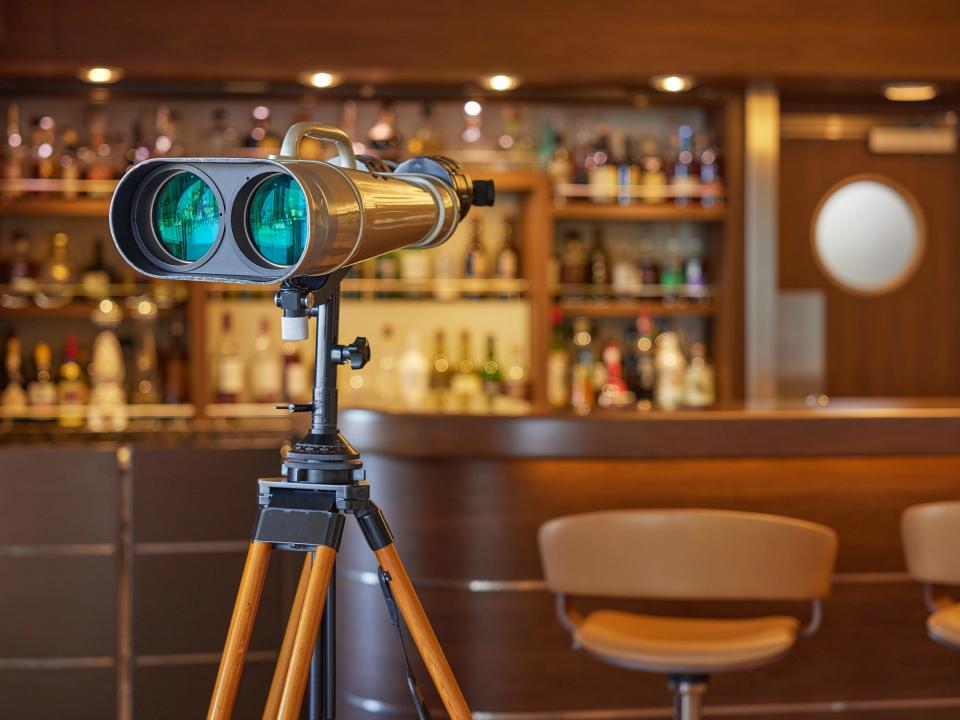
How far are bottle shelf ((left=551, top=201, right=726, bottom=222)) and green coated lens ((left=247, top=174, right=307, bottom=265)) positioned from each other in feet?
9.90

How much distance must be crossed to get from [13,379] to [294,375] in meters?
0.96

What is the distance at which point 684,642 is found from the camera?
205cm

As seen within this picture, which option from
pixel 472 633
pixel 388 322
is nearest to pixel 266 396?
pixel 388 322

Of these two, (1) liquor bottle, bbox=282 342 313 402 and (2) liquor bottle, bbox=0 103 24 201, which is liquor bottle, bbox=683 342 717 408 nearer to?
(1) liquor bottle, bbox=282 342 313 402

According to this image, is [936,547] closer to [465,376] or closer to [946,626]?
[946,626]

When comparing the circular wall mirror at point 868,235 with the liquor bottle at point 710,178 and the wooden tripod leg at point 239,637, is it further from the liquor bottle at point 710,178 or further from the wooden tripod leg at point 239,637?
the wooden tripod leg at point 239,637

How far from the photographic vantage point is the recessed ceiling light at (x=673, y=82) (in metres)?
3.98

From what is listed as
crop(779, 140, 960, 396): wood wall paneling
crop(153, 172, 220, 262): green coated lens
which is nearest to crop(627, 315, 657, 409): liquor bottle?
crop(779, 140, 960, 396): wood wall paneling

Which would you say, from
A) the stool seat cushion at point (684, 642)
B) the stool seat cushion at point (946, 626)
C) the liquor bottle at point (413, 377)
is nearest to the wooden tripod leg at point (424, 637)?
the stool seat cushion at point (684, 642)

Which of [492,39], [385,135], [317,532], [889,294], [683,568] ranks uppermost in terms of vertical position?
[492,39]

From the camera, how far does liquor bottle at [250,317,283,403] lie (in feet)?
13.6

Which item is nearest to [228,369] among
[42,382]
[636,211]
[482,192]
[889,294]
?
[42,382]

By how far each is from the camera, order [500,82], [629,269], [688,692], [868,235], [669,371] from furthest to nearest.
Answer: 1. [868,235]
2. [629,269]
3. [669,371]
4. [500,82]
5. [688,692]

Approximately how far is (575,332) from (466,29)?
1157mm
